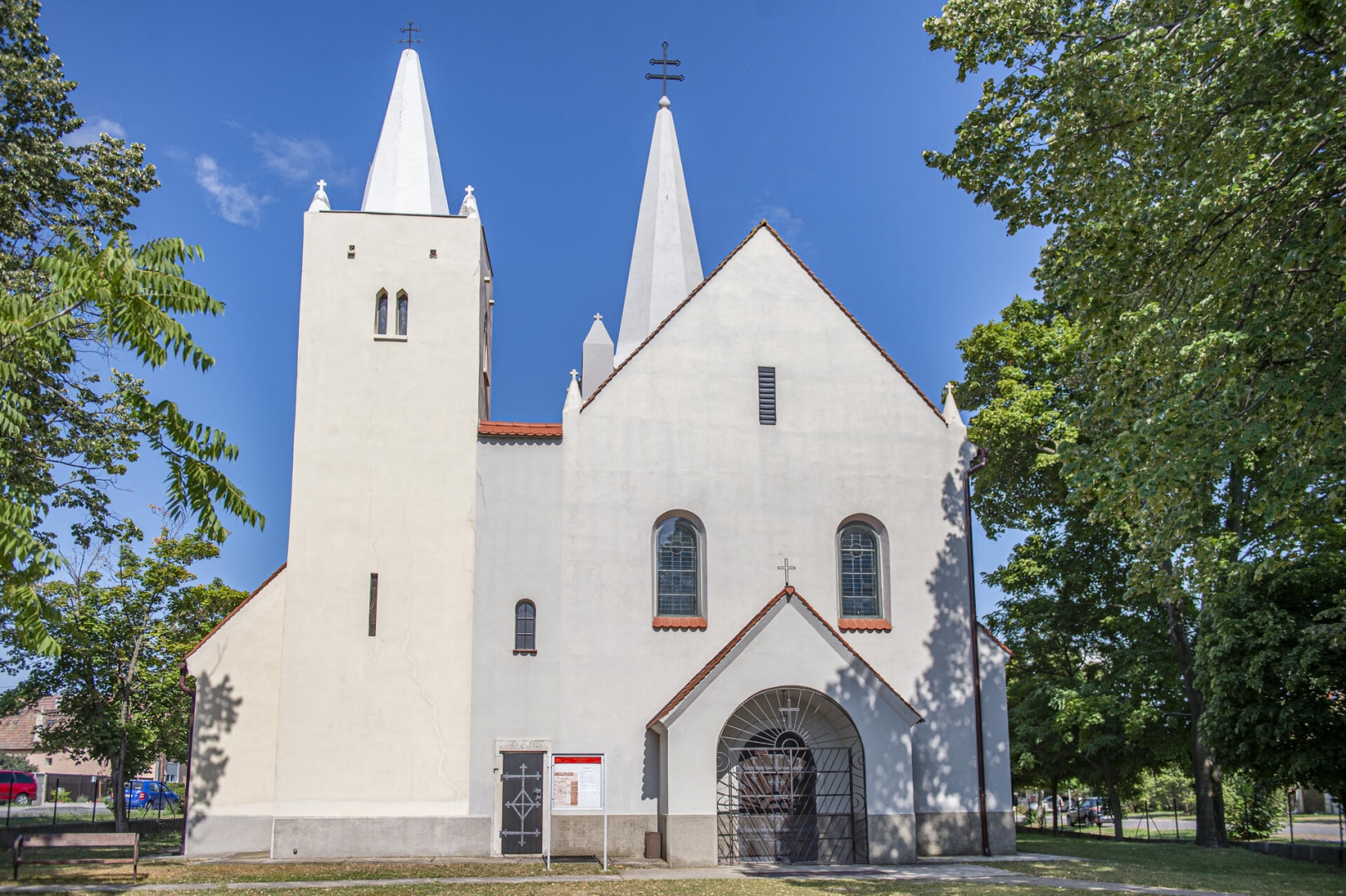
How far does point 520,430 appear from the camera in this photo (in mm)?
22031

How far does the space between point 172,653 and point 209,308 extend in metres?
22.1

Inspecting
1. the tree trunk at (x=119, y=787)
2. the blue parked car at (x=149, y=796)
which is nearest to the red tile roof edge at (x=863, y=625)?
the tree trunk at (x=119, y=787)

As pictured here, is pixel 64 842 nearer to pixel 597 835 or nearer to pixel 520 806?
pixel 520 806

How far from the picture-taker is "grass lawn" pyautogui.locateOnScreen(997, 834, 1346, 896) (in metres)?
17.0

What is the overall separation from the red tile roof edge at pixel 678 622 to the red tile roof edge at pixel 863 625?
2850 mm

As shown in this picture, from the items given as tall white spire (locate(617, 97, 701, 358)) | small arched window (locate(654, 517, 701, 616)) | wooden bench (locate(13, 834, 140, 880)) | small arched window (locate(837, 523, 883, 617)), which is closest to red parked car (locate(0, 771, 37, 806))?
wooden bench (locate(13, 834, 140, 880))

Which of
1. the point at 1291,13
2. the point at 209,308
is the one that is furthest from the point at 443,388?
the point at 1291,13

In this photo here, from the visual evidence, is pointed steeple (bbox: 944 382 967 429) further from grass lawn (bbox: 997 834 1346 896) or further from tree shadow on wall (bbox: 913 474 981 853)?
grass lawn (bbox: 997 834 1346 896)

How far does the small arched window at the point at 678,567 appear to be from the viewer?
860 inches

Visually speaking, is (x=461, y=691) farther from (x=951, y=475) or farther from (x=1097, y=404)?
(x=1097, y=404)

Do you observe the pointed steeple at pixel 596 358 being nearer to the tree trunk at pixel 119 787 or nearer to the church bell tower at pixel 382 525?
the church bell tower at pixel 382 525

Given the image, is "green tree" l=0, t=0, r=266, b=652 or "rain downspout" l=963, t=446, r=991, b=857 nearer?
"green tree" l=0, t=0, r=266, b=652

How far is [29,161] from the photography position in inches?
731

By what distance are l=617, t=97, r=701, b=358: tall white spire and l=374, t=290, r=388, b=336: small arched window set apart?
9.46 metres
